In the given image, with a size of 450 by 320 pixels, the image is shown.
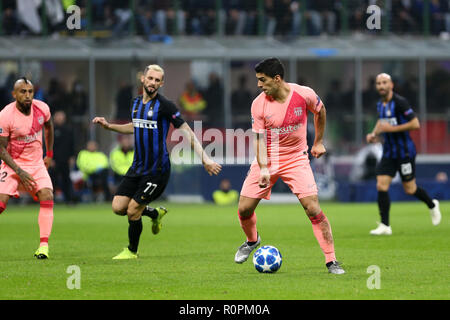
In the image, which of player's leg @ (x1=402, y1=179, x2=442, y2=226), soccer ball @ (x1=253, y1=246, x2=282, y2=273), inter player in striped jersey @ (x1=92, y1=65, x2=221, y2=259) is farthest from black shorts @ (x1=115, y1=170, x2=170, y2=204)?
player's leg @ (x1=402, y1=179, x2=442, y2=226)

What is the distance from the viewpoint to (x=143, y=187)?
10539 millimetres

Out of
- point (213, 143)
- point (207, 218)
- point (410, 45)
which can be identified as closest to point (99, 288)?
point (207, 218)

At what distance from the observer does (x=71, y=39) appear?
2777 cm

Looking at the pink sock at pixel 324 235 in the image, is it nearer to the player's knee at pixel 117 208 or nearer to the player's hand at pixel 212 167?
the player's hand at pixel 212 167

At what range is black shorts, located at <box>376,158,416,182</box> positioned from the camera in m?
14.3

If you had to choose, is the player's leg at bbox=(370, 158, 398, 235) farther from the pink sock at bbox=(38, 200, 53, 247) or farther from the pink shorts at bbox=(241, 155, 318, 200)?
the pink sock at bbox=(38, 200, 53, 247)

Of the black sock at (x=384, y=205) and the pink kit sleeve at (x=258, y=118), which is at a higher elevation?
the pink kit sleeve at (x=258, y=118)

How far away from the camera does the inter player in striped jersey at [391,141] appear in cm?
1405

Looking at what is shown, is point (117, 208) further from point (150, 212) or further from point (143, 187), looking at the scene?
point (150, 212)

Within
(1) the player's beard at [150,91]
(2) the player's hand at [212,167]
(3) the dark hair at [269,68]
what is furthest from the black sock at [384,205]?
(3) the dark hair at [269,68]

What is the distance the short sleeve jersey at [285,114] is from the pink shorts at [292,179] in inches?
9.6

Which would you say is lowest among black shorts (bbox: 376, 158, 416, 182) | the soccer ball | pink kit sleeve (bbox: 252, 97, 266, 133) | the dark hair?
black shorts (bbox: 376, 158, 416, 182)

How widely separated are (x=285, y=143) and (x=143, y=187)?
201 cm

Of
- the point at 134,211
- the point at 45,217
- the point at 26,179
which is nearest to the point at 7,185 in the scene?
the point at 26,179
